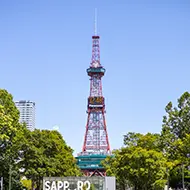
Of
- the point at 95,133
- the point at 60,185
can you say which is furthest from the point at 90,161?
the point at 60,185

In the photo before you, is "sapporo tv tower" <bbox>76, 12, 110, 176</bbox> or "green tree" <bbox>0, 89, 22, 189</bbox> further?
"sapporo tv tower" <bbox>76, 12, 110, 176</bbox>

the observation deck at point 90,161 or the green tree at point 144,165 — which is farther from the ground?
the observation deck at point 90,161

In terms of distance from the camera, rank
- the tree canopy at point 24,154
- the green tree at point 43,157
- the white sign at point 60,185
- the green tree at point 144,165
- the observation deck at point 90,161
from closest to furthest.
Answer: the white sign at point 60,185 → the tree canopy at point 24,154 → the green tree at point 43,157 → the green tree at point 144,165 → the observation deck at point 90,161

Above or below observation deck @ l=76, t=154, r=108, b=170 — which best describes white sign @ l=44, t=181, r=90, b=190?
below

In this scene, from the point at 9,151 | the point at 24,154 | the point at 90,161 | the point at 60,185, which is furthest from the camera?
the point at 90,161

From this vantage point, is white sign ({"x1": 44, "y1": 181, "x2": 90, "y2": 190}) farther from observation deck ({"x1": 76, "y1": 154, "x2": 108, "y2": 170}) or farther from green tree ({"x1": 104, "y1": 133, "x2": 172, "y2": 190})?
observation deck ({"x1": 76, "y1": 154, "x2": 108, "y2": 170})

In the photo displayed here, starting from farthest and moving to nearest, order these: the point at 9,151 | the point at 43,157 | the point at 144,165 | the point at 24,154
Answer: the point at 43,157 → the point at 144,165 → the point at 24,154 → the point at 9,151

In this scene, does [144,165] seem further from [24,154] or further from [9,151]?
[9,151]

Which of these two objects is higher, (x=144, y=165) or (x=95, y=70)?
(x=95, y=70)

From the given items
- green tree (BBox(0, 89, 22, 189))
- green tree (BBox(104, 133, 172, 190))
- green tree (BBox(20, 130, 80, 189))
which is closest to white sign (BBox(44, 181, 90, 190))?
green tree (BBox(0, 89, 22, 189))

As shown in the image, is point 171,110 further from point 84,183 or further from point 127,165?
point 84,183

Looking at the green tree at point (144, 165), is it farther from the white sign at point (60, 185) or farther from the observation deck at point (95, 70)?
the observation deck at point (95, 70)

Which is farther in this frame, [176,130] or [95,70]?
[95,70]

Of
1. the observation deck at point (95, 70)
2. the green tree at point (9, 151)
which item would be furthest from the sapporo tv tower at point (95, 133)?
the green tree at point (9, 151)
